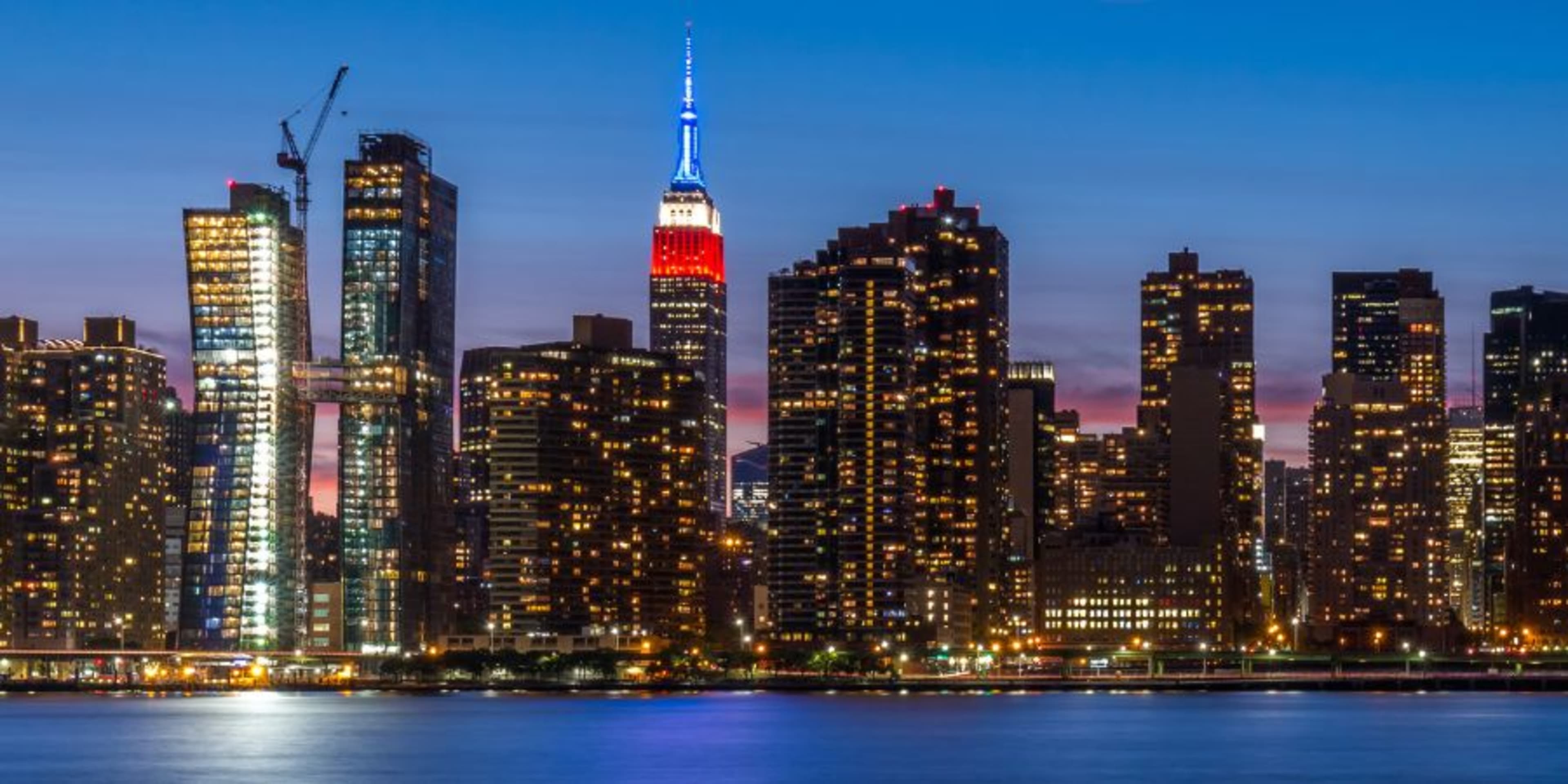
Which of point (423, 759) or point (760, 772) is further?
point (423, 759)

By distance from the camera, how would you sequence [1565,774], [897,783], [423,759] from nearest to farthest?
[897,783], [1565,774], [423,759]

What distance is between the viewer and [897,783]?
17288cm

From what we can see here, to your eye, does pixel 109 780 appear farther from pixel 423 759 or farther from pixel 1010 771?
pixel 1010 771

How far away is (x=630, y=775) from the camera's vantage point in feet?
592

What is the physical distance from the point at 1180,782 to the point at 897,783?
17814 millimetres

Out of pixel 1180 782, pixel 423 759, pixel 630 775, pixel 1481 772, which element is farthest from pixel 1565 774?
pixel 423 759

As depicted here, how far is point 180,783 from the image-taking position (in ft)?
585

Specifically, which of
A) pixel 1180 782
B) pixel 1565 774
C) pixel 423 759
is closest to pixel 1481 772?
pixel 1565 774

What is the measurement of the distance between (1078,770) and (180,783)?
55.3 meters

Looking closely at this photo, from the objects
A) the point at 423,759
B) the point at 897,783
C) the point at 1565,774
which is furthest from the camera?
the point at 423,759

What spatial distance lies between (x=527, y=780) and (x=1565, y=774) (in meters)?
63.7

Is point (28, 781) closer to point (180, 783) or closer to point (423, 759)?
point (180, 783)

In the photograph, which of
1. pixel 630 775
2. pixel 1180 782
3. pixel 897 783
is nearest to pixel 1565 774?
pixel 1180 782

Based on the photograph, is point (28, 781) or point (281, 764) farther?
point (281, 764)
